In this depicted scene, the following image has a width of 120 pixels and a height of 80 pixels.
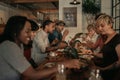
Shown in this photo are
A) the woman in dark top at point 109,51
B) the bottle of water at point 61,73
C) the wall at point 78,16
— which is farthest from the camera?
the wall at point 78,16

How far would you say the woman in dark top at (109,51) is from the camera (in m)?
2.40

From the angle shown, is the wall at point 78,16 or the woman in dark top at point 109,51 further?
the wall at point 78,16

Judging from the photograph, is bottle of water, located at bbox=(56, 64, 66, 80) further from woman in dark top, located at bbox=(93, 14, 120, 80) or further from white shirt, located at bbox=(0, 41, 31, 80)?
woman in dark top, located at bbox=(93, 14, 120, 80)

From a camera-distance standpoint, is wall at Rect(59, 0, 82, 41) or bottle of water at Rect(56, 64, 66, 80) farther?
wall at Rect(59, 0, 82, 41)

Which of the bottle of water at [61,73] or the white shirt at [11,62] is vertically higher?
the white shirt at [11,62]

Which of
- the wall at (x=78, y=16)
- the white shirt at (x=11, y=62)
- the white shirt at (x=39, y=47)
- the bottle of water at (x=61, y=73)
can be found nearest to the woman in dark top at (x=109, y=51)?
the bottle of water at (x=61, y=73)

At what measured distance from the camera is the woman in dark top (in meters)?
2.40

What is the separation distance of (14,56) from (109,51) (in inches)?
46.5

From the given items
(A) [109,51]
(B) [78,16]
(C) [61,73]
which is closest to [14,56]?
(C) [61,73]

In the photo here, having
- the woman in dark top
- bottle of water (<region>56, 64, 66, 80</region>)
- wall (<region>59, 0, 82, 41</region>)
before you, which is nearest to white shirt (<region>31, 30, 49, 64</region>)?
the woman in dark top

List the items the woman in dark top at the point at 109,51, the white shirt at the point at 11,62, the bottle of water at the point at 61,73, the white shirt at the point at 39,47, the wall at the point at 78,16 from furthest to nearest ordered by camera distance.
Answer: the wall at the point at 78,16 → the white shirt at the point at 39,47 → the woman in dark top at the point at 109,51 → the bottle of water at the point at 61,73 → the white shirt at the point at 11,62

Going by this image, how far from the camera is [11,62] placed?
1653 mm

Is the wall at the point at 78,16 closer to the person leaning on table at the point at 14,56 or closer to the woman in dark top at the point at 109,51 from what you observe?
the woman in dark top at the point at 109,51

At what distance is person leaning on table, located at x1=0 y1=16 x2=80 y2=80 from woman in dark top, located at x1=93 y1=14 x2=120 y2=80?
740mm
